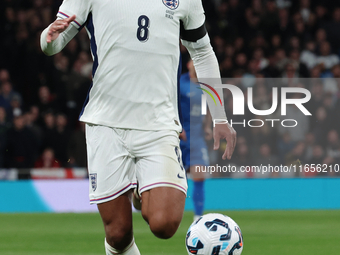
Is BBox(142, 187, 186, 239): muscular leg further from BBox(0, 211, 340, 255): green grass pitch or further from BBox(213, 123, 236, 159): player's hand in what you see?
BBox(0, 211, 340, 255): green grass pitch

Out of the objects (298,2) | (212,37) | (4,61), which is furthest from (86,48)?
(298,2)

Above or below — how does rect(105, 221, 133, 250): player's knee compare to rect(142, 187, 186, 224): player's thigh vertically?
below

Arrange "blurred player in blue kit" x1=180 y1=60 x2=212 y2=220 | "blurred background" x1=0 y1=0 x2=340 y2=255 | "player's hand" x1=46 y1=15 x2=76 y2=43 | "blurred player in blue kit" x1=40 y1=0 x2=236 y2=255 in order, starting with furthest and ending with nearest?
"blurred background" x1=0 y1=0 x2=340 y2=255
"blurred player in blue kit" x1=180 y1=60 x2=212 y2=220
"blurred player in blue kit" x1=40 y1=0 x2=236 y2=255
"player's hand" x1=46 y1=15 x2=76 y2=43

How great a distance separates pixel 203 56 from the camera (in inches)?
161

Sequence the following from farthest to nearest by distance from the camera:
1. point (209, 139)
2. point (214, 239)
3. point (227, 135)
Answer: point (209, 139)
point (227, 135)
point (214, 239)

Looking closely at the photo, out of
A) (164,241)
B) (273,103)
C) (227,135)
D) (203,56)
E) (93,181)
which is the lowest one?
(164,241)

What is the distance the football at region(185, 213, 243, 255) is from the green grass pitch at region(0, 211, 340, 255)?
6.10 ft

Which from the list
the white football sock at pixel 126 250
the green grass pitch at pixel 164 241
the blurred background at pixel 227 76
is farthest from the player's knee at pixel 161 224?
the blurred background at pixel 227 76

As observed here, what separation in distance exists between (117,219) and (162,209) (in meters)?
0.27

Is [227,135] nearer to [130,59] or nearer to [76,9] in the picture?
[130,59]

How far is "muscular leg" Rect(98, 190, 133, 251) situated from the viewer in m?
3.66

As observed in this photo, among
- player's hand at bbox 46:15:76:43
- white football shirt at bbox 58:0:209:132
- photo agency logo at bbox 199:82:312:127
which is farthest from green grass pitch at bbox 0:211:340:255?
player's hand at bbox 46:15:76:43

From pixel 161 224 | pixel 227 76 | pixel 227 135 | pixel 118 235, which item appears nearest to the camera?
pixel 161 224

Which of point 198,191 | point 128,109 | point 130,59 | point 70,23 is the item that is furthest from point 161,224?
point 198,191
